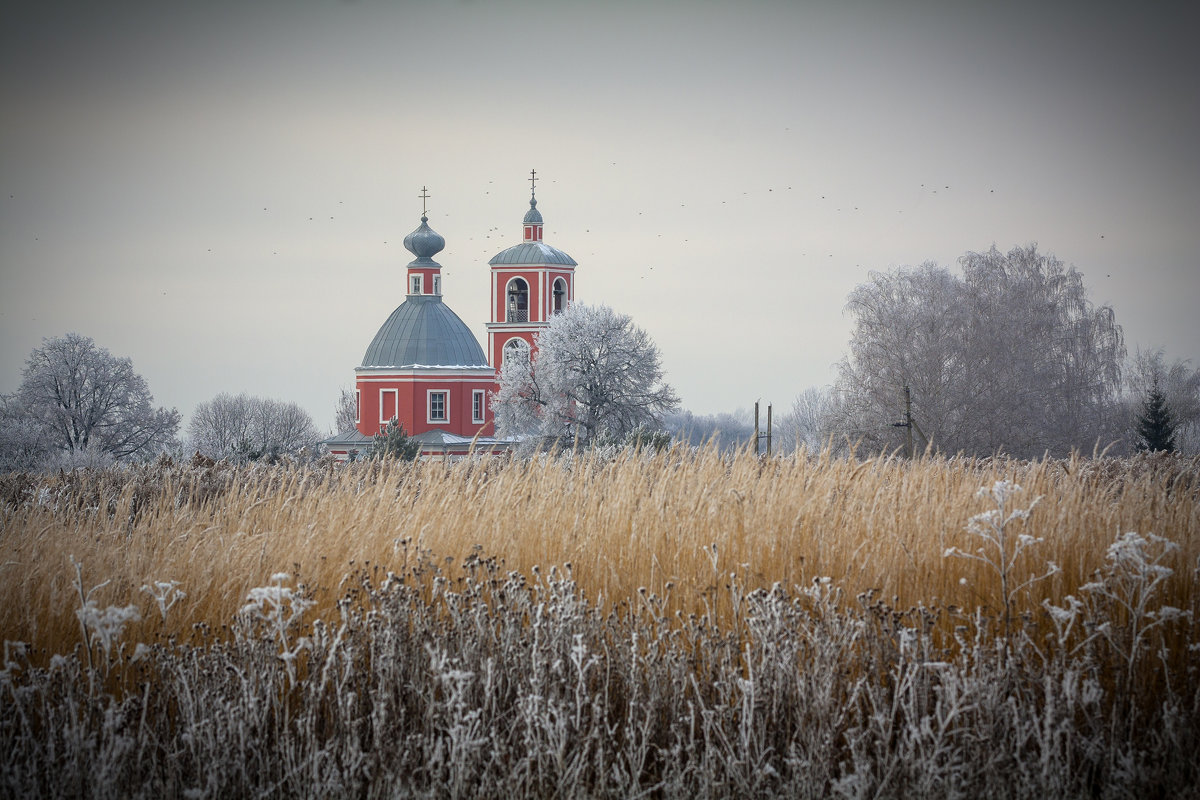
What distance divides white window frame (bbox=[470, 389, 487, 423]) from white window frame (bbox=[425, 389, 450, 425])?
1.31 meters

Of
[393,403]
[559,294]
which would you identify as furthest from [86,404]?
[559,294]

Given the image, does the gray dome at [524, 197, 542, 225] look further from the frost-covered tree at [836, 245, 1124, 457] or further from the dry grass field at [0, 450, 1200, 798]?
the dry grass field at [0, 450, 1200, 798]

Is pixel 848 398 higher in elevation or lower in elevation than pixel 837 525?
higher

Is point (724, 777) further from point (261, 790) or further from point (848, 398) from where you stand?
point (848, 398)

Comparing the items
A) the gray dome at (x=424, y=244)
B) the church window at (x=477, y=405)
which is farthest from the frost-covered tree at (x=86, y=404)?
the gray dome at (x=424, y=244)

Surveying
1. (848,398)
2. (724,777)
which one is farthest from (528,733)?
(848,398)

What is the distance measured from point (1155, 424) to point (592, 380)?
874 inches

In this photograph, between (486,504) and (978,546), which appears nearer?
(978,546)

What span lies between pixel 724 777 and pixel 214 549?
148 inches

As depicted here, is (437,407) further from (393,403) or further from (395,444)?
(395,444)

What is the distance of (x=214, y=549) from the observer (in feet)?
22.4

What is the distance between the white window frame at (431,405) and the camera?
59.7 m

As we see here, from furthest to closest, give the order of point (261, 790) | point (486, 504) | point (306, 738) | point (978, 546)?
point (486, 504), point (978, 546), point (306, 738), point (261, 790)

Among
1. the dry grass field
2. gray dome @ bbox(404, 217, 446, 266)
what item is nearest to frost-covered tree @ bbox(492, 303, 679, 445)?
gray dome @ bbox(404, 217, 446, 266)
